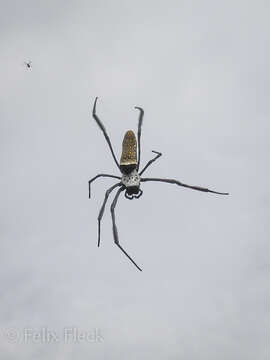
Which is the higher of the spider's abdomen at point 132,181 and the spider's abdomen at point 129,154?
the spider's abdomen at point 129,154

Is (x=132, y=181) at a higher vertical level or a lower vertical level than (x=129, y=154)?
lower

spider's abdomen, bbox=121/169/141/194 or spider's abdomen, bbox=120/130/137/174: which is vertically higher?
spider's abdomen, bbox=120/130/137/174

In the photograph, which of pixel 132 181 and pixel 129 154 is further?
pixel 129 154

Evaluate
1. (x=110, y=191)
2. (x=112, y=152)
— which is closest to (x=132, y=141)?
(x=112, y=152)
